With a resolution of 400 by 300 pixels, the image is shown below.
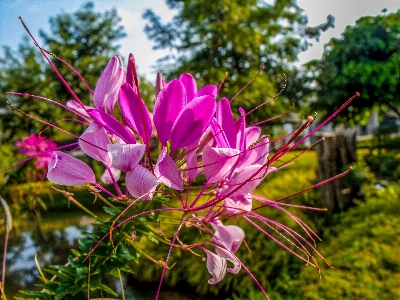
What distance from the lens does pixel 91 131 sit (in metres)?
0.28

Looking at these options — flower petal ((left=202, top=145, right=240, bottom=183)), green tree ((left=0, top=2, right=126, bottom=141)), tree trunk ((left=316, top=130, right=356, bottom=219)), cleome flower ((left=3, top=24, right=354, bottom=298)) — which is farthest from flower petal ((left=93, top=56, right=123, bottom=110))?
green tree ((left=0, top=2, right=126, bottom=141))

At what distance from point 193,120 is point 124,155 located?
61 millimetres

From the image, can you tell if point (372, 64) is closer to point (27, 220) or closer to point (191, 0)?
point (191, 0)

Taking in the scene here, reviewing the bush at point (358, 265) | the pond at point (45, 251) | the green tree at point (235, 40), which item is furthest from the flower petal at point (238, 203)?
the green tree at point (235, 40)

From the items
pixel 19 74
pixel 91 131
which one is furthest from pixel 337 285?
pixel 19 74

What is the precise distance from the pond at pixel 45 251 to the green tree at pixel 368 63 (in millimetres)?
4813

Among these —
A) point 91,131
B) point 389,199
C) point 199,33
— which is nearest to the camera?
point 91,131

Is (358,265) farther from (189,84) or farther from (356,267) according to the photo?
(189,84)

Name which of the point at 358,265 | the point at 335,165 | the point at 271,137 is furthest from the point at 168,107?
the point at 271,137

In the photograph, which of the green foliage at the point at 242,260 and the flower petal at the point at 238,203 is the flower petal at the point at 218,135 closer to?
the flower petal at the point at 238,203

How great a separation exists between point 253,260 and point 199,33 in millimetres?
5642

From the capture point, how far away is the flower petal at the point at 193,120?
0.93 feet

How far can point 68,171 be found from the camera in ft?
0.97

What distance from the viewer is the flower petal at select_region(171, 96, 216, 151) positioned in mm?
285
